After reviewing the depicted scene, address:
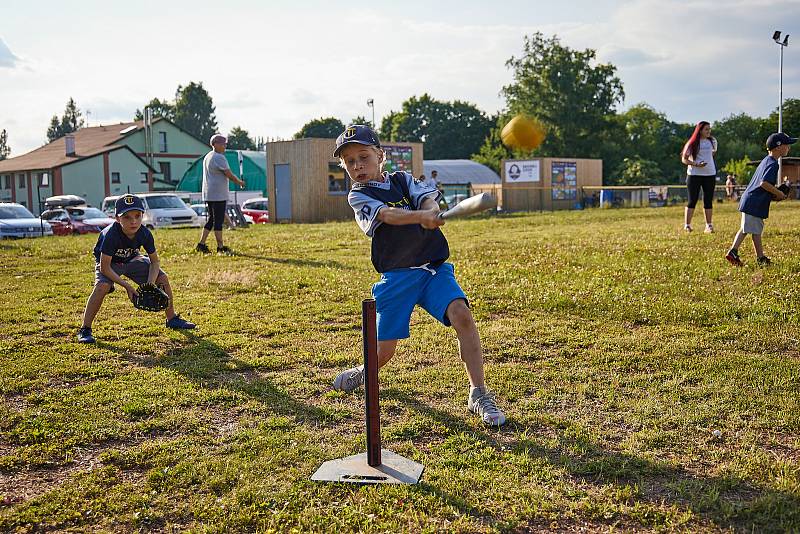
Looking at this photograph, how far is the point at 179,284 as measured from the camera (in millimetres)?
9727

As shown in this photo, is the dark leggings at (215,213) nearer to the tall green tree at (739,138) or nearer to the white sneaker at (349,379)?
the white sneaker at (349,379)

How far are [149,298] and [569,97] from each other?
63.2 m

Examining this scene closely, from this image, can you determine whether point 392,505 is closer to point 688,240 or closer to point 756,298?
point 756,298

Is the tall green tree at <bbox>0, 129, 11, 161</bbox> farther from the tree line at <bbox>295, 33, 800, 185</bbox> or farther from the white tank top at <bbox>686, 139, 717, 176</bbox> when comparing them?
the white tank top at <bbox>686, 139, 717, 176</bbox>

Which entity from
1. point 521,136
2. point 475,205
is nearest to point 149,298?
point 475,205

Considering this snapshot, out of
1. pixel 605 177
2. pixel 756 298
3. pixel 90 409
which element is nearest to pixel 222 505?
pixel 90 409

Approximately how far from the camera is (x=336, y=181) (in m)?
32.4

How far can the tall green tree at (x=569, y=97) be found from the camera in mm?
65125

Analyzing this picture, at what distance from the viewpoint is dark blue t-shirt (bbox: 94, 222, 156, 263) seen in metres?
6.69

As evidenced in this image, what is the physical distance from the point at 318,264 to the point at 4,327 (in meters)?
5.03

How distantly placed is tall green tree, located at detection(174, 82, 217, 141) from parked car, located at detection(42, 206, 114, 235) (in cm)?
9484

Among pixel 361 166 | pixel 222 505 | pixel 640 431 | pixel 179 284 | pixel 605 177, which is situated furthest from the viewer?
pixel 605 177

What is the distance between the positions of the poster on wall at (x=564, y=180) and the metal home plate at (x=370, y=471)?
39.6 meters

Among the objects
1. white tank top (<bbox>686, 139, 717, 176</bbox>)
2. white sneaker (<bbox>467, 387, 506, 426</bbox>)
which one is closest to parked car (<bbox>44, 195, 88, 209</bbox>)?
white tank top (<bbox>686, 139, 717, 176</bbox>)
